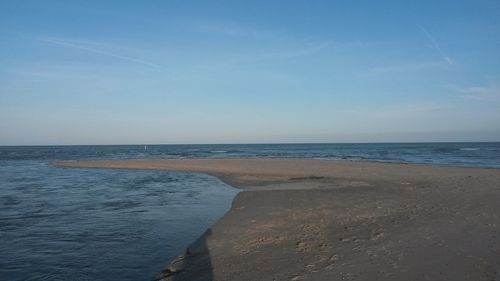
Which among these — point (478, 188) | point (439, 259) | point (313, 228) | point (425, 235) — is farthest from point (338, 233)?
point (478, 188)

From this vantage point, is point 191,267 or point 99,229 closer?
point 191,267

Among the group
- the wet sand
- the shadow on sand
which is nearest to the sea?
the shadow on sand

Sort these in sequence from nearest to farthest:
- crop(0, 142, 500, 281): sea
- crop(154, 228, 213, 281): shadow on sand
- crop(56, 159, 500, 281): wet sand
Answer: crop(56, 159, 500, 281): wet sand
crop(154, 228, 213, 281): shadow on sand
crop(0, 142, 500, 281): sea

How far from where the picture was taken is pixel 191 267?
705 cm

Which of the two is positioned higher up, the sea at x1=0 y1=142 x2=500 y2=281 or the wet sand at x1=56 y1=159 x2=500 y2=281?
the wet sand at x1=56 y1=159 x2=500 y2=281

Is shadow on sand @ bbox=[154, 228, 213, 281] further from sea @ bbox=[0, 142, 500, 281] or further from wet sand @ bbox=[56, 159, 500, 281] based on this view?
sea @ bbox=[0, 142, 500, 281]

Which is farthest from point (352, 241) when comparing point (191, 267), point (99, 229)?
point (99, 229)

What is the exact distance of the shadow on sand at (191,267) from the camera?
6.52 meters

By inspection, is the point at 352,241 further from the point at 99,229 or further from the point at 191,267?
the point at 99,229

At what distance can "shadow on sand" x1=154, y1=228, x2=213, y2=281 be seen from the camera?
652cm

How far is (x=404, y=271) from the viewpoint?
6.13m

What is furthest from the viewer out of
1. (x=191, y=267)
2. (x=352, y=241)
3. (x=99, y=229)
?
(x=99, y=229)

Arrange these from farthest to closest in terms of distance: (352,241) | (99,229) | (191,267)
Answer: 1. (99,229)
2. (352,241)
3. (191,267)

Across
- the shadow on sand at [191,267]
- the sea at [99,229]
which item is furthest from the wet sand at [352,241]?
the sea at [99,229]
